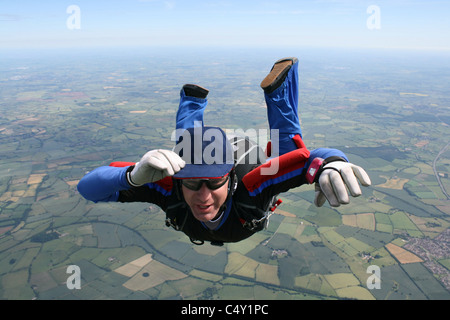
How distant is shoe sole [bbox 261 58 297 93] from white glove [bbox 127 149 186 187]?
5.54ft

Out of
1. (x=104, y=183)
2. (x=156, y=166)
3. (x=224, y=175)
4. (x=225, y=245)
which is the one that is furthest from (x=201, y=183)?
(x=225, y=245)

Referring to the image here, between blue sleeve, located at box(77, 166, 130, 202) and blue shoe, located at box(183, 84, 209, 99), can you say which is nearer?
blue sleeve, located at box(77, 166, 130, 202)

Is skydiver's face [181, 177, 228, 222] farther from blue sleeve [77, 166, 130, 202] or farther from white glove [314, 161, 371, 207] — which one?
white glove [314, 161, 371, 207]

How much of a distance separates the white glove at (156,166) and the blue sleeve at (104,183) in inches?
10.2

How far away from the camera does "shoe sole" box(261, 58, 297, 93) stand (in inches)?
145

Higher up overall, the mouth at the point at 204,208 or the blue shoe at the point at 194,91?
the blue shoe at the point at 194,91

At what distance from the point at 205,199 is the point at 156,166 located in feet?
2.96

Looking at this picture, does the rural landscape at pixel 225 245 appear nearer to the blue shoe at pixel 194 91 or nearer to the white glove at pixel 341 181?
the blue shoe at pixel 194 91

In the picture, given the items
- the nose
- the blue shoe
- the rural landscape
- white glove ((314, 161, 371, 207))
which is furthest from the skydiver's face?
the rural landscape

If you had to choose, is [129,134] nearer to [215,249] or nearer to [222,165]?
[215,249]

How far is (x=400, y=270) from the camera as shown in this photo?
2797 cm

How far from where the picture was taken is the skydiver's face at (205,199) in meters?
3.30

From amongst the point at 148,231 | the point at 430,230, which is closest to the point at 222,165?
the point at 148,231

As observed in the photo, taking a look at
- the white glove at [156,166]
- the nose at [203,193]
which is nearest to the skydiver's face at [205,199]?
→ the nose at [203,193]
